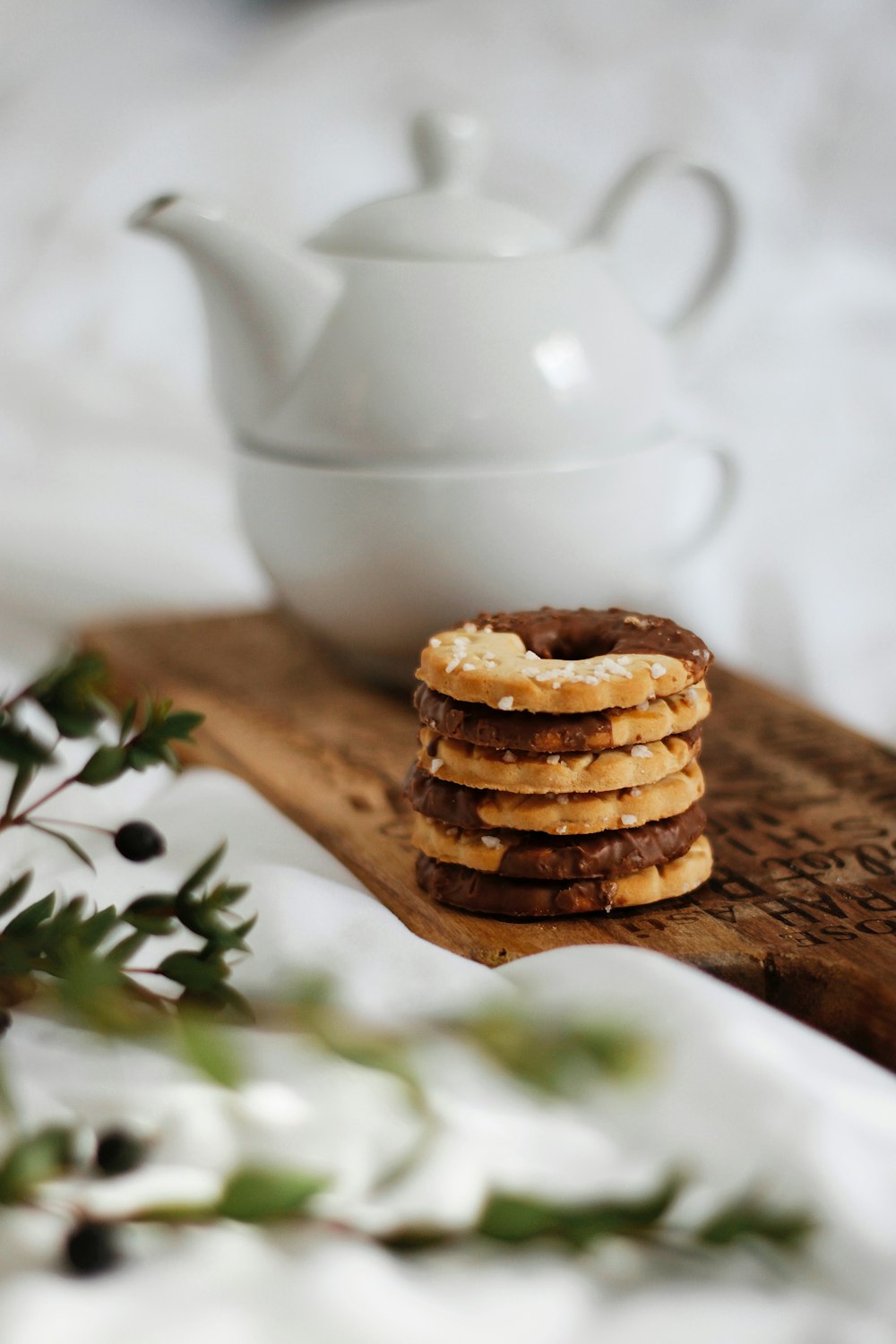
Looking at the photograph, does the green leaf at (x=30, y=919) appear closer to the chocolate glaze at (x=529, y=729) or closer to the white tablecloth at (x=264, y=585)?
the white tablecloth at (x=264, y=585)

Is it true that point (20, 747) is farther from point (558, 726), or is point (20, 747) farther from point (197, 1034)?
point (558, 726)

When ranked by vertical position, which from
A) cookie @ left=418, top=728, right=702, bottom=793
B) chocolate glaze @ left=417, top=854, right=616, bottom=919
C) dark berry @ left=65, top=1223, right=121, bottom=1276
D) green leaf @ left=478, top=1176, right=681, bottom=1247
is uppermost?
cookie @ left=418, top=728, right=702, bottom=793

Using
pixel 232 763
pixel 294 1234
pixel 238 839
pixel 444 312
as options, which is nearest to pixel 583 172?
pixel 444 312

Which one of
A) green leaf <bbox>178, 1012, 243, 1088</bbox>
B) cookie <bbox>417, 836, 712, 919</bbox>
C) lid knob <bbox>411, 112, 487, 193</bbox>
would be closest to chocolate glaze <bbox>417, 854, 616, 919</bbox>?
cookie <bbox>417, 836, 712, 919</bbox>

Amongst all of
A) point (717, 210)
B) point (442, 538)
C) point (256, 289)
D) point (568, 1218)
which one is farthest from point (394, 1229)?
point (717, 210)

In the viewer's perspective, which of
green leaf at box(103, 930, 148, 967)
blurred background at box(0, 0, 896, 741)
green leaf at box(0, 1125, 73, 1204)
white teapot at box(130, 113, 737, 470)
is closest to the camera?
green leaf at box(0, 1125, 73, 1204)

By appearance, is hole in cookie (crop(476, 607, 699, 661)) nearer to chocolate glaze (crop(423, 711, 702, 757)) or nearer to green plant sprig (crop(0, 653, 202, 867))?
chocolate glaze (crop(423, 711, 702, 757))

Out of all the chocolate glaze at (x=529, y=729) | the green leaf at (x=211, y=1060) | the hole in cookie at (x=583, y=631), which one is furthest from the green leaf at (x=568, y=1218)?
the hole in cookie at (x=583, y=631)

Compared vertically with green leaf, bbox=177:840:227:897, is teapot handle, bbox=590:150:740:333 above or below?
above
